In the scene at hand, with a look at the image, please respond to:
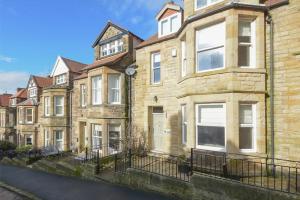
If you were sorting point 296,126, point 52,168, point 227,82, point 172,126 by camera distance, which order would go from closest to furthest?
1. point 296,126
2. point 227,82
3. point 172,126
4. point 52,168

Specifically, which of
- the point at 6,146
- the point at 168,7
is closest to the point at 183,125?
the point at 168,7

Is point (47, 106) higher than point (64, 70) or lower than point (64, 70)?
lower

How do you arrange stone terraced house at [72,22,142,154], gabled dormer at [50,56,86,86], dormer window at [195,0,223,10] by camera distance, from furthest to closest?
gabled dormer at [50,56,86,86] < stone terraced house at [72,22,142,154] < dormer window at [195,0,223,10]

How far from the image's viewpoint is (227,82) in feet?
29.4

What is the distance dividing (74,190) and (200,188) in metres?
5.10

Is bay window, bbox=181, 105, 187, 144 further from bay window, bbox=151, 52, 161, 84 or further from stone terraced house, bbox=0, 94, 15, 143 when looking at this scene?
stone terraced house, bbox=0, 94, 15, 143

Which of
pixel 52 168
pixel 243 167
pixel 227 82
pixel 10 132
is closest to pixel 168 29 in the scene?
pixel 227 82

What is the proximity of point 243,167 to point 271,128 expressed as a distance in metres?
1.78

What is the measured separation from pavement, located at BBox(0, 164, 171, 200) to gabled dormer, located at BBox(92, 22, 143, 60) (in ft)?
29.7

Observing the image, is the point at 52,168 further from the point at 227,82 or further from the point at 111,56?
the point at 227,82

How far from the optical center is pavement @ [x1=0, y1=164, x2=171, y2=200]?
841 cm

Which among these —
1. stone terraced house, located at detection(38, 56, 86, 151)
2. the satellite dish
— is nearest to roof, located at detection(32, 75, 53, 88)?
stone terraced house, located at detection(38, 56, 86, 151)

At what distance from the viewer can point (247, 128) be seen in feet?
29.9

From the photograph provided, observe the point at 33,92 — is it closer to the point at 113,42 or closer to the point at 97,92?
the point at 97,92
